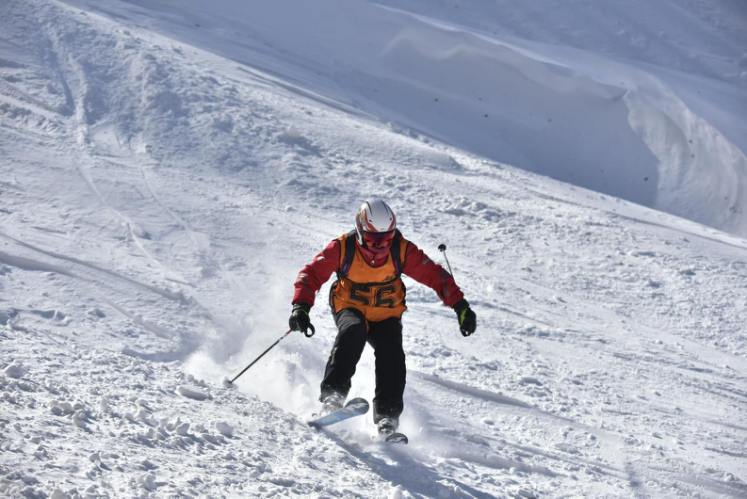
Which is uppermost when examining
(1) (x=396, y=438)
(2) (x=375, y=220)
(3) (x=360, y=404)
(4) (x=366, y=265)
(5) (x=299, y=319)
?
(2) (x=375, y=220)

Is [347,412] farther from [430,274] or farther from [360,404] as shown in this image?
[430,274]

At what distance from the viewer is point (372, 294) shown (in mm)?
5480

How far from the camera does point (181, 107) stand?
1162 cm

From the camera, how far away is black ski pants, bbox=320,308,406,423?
16.5 ft

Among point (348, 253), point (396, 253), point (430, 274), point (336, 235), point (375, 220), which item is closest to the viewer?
point (375, 220)

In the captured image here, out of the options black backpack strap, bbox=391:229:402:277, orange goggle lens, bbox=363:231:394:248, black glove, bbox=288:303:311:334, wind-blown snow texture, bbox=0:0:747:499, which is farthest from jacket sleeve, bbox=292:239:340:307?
wind-blown snow texture, bbox=0:0:747:499

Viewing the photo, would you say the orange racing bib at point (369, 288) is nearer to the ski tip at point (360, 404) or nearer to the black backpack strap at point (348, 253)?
the black backpack strap at point (348, 253)

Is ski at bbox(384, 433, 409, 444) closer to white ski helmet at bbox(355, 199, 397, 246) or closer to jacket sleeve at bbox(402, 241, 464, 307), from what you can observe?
jacket sleeve at bbox(402, 241, 464, 307)

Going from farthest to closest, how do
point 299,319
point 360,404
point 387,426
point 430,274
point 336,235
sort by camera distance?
point 336,235, point 430,274, point 299,319, point 387,426, point 360,404

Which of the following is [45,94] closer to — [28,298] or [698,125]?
[28,298]

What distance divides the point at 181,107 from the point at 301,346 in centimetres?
656

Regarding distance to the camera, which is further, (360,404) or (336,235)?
(336,235)

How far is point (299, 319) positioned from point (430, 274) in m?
1.21

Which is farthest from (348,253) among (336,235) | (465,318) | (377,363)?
(336,235)
